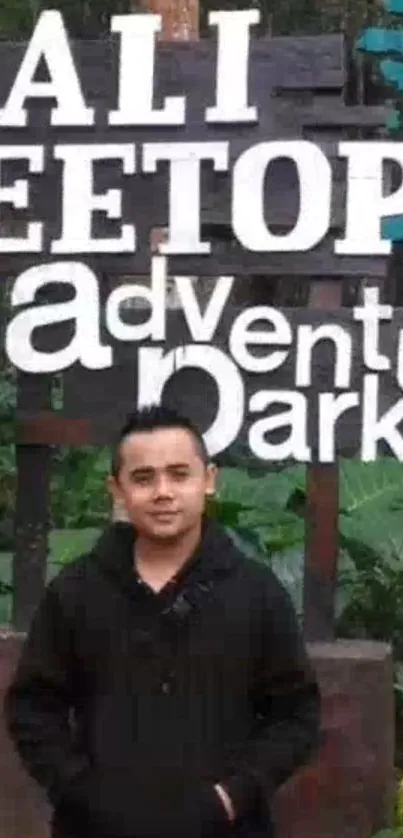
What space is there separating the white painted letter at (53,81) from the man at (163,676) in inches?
73.4

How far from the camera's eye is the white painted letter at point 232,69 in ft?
16.1

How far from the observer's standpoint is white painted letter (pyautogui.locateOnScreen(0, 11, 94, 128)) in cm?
495

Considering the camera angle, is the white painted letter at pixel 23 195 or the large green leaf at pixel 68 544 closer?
the white painted letter at pixel 23 195

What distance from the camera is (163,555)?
325 cm

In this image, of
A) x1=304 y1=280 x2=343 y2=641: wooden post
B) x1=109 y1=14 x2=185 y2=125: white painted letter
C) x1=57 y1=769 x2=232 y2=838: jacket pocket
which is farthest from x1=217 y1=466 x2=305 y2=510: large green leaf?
x1=57 y1=769 x2=232 y2=838: jacket pocket

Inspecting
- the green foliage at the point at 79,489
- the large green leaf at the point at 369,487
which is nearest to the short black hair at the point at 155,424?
the large green leaf at the point at 369,487

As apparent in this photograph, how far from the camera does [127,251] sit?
498cm

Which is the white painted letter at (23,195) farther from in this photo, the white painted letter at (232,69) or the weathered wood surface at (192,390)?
the white painted letter at (232,69)

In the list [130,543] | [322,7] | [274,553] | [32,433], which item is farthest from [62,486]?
[322,7]

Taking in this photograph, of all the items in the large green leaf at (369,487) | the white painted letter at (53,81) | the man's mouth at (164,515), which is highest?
the white painted letter at (53,81)

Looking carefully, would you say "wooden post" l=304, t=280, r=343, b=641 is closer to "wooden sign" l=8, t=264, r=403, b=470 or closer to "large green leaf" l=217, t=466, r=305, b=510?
"wooden sign" l=8, t=264, r=403, b=470

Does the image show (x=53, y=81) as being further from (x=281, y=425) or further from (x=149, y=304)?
(x=281, y=425)

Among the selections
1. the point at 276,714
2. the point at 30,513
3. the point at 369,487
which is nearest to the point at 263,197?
the point at 30,513

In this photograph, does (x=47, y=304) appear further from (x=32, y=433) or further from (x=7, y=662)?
(x=7, y=662)
